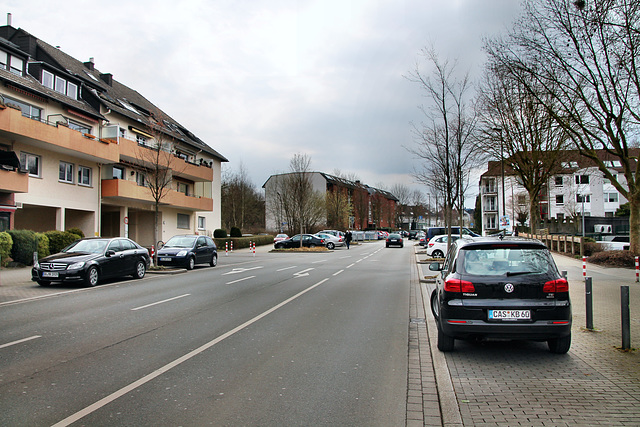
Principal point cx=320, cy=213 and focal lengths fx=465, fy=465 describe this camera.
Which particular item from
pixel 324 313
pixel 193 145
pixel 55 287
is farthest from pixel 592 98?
pixel 193 145

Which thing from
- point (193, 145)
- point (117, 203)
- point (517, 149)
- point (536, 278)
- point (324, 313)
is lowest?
point (324, 313)

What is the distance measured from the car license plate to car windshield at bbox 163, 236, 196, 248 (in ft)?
57.7

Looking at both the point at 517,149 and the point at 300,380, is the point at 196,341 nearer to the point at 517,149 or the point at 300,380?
the point at 300,380

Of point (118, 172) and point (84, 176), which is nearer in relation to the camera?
point (84, 176)

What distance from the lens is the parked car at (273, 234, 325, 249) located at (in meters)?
42.8

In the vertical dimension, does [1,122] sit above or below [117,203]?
above

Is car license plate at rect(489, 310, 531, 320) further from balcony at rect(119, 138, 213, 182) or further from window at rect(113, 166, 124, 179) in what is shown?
window at rect(113, 166, 124, 179)

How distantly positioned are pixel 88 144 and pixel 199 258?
12.0 meters

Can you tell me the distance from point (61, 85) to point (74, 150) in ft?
17.3

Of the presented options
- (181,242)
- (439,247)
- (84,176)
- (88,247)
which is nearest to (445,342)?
(88,247)

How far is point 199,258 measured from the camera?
2162 centimetres

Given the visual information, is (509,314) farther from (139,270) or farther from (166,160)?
(166,160)

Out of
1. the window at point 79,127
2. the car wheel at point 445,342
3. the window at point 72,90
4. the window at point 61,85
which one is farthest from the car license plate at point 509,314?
the window at point 72,90

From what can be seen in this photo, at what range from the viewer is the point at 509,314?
5.80m
